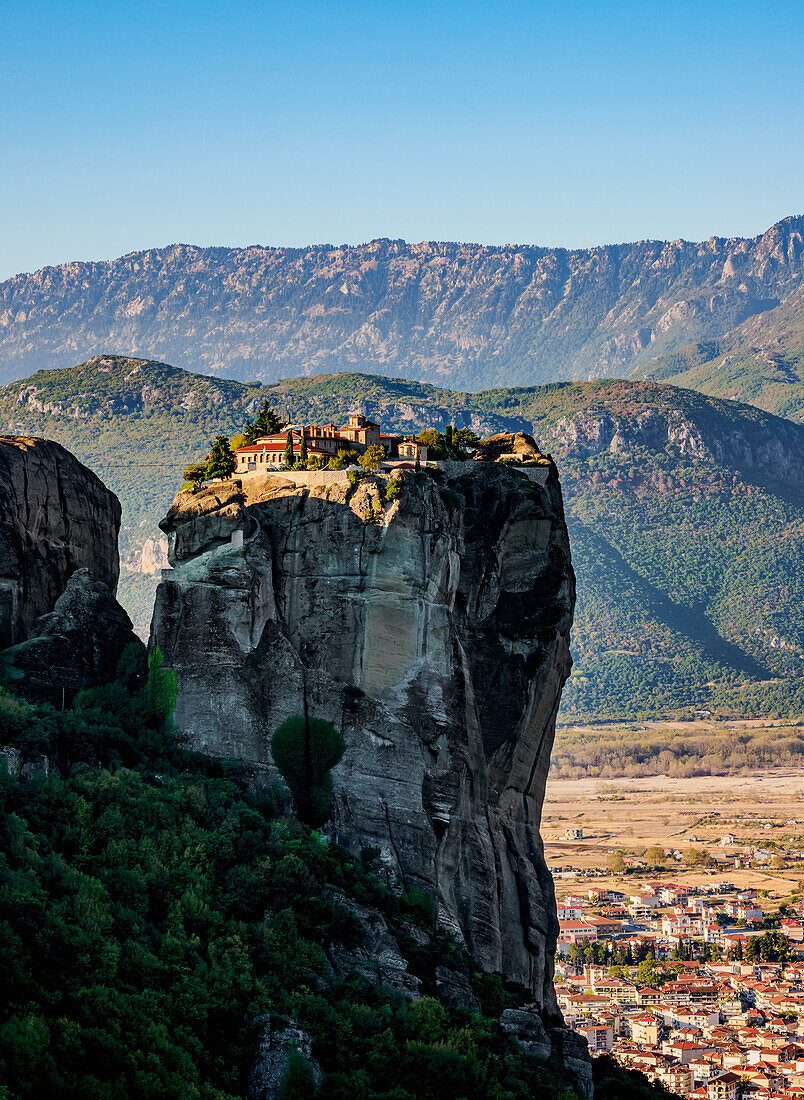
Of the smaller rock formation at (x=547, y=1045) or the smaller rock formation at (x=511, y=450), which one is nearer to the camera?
the smaller rock formation at (x=547, y=1045)

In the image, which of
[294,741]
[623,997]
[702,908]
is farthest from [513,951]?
[702,908]

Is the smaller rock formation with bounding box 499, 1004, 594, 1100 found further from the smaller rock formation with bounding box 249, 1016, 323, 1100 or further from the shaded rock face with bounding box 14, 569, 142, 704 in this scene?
the shaded rock face with bounding box 14, 569, 142, 704

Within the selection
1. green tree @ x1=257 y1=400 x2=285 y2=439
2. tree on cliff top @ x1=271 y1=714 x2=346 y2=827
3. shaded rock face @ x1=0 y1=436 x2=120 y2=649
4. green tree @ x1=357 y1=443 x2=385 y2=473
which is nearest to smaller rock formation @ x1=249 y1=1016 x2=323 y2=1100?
tree on cliff top @ x1=271 y1=714 x2=346 y2=827

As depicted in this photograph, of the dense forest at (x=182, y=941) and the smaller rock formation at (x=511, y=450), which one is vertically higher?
the smaller rock formation at (x=511, y=450)

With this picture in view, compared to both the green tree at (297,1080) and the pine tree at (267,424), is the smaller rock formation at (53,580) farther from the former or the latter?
the green tree at (297,1080)

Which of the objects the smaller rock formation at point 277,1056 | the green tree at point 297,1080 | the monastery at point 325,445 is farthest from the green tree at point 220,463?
the green tree at point 297,1080

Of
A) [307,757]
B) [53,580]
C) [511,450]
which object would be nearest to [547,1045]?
[307,757]

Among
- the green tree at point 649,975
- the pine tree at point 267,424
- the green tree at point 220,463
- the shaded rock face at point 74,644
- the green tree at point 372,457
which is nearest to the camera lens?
the shaded rock face at point 74,644
